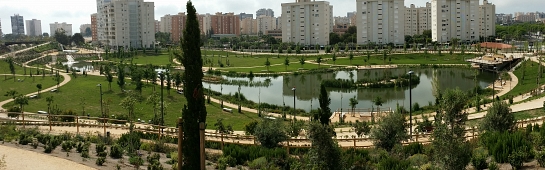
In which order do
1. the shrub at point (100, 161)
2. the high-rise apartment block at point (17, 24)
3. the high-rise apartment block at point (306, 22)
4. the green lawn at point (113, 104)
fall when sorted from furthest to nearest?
Result: the high-rise apartment block at point (17, 24), the high-rise apartment block at point (306, 22), the green lawn at point (113, 104), the shrub at point (100, 161)

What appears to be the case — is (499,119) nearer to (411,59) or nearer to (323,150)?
(323,150)

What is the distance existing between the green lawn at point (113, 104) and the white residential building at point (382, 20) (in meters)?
43.8

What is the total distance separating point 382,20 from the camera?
69188mm

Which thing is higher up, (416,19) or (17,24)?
(17,24)

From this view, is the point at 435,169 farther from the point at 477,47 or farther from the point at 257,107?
the point at 477,47

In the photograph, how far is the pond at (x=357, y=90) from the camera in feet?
91.4

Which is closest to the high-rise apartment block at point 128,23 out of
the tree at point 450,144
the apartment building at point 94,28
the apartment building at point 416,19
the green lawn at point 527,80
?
the apartment building at point 94,28

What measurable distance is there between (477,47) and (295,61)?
821 inches

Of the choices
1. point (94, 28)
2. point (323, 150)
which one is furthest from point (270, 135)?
point (94, 28)

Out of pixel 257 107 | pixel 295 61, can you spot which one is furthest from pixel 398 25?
pixel 257 107

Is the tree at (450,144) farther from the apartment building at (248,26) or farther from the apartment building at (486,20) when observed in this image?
the apartment building at (248,26)

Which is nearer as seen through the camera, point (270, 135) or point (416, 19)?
point (270, 135)

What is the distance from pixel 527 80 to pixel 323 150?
2985cm

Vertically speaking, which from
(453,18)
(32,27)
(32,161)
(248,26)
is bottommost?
(32,161)
